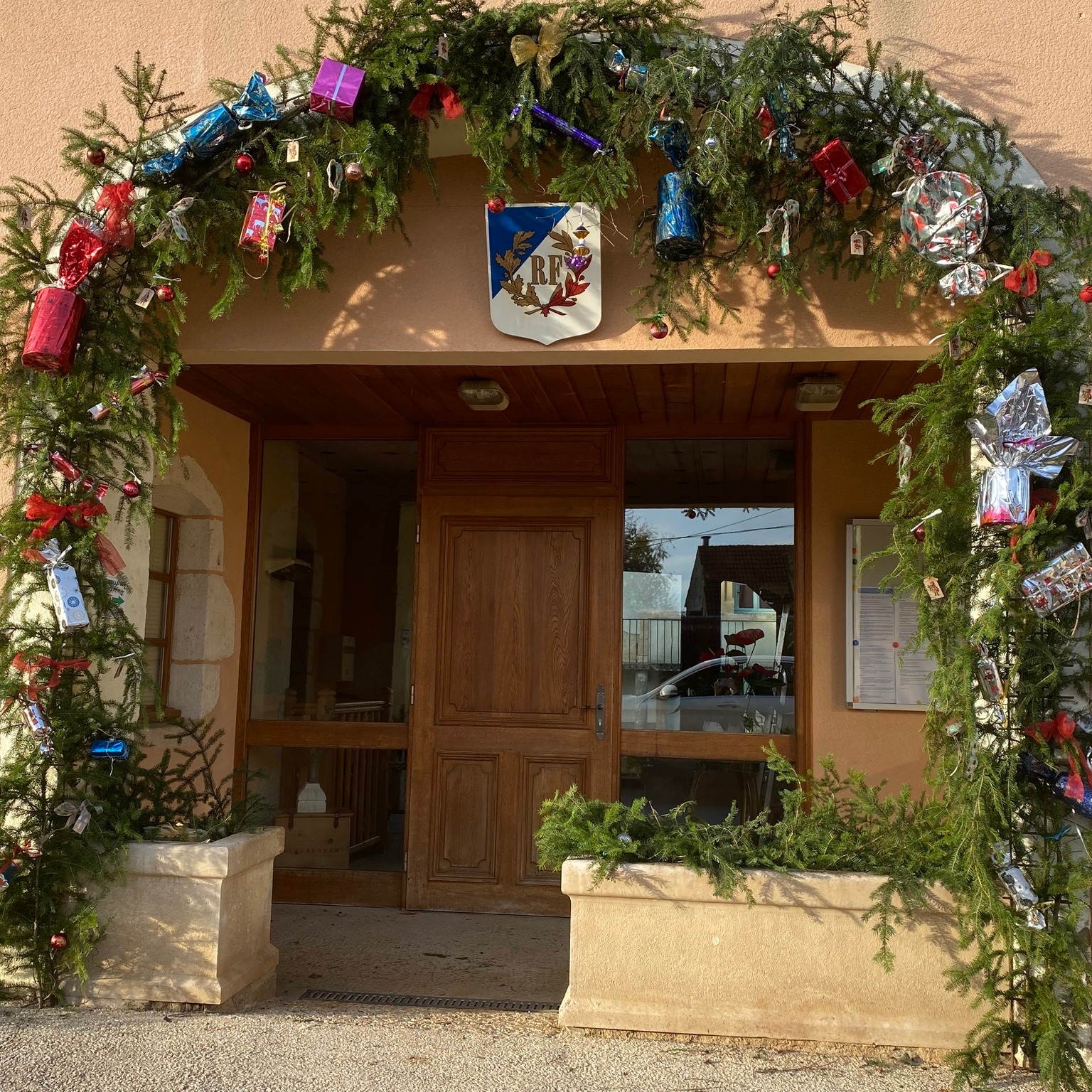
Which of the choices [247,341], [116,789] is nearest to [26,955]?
[116,789]

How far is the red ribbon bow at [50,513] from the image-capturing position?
356cm

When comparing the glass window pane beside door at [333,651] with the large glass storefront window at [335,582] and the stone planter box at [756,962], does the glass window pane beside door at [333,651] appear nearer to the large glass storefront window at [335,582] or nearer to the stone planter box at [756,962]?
the large glass storefront window at [335,582]

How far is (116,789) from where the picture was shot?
3.79 m

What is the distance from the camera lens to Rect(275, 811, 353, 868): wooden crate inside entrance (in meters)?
5.80

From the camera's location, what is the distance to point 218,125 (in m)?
3.60

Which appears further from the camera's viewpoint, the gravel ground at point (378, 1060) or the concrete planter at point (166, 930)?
the concrete planter at point (166, 930)

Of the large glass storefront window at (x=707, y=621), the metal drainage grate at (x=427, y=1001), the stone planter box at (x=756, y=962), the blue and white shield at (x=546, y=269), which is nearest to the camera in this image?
the stone planter box at (x=756, y=962)

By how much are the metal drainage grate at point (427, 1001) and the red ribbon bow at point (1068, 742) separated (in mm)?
1994

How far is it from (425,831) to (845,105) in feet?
13.1

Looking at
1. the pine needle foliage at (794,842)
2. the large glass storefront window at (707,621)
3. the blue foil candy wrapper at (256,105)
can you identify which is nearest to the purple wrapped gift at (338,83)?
the blue foil candy wrapper at (256,105)

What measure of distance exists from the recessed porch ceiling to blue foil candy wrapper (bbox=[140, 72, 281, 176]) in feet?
3.83

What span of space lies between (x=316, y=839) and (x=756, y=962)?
3061 millimetres

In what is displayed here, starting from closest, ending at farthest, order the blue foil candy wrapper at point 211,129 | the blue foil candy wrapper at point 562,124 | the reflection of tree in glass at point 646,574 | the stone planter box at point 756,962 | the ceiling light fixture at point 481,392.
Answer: the stone planter box at point 756,962 < the blue foil candy wrapper at point 562,124 < the blue foil candy wrapper at point 211,129 < the ceiling light fixture at point 481,392 < the reflection of tree in glass at point 646,574

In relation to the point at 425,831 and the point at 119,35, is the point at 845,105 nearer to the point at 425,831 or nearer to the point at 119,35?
the point at 119,35
